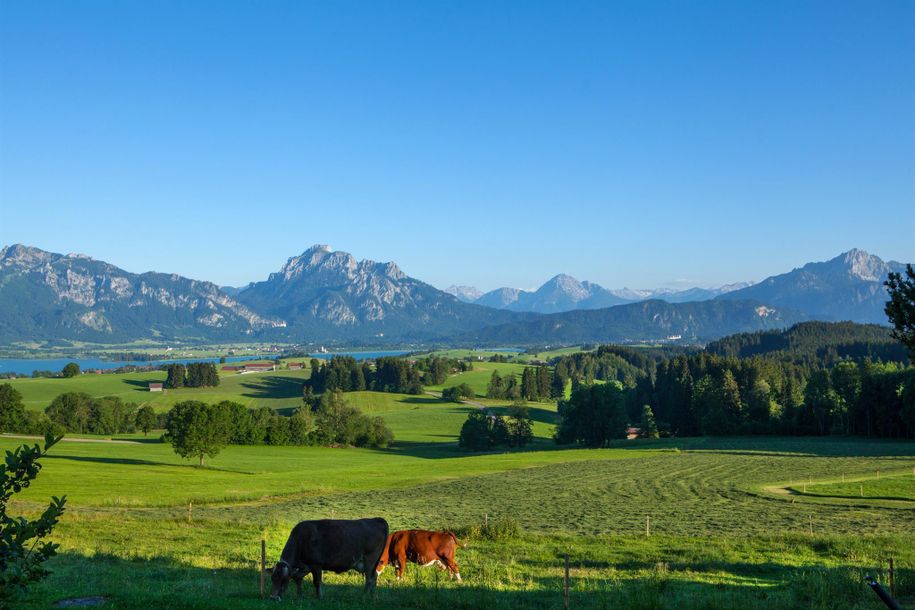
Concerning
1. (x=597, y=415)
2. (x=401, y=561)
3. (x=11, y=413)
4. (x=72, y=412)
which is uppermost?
(x=401, y=561)

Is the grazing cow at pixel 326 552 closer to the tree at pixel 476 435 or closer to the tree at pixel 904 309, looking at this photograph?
the tree at pixel 904 309

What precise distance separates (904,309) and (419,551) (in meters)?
18.6

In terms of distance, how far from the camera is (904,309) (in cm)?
2339

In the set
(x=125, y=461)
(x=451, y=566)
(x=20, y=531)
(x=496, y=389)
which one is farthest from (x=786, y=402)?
(x=20, y=531)

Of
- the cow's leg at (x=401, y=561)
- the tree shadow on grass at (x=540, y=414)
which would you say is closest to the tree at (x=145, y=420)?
the tree shadow on grass at (x=540, y=414)

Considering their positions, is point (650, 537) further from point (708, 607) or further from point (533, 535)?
point (708, 607)

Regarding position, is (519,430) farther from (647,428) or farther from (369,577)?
(369,577)

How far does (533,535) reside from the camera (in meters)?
33.9

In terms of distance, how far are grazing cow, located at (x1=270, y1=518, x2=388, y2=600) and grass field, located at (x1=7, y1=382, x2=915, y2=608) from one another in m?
0.80

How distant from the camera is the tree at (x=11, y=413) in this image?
10712cm

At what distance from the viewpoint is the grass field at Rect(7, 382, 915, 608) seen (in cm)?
1892

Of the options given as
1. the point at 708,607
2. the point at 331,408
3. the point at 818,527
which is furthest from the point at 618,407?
the point at 708,607

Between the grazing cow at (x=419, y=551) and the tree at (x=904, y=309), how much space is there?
1707cm

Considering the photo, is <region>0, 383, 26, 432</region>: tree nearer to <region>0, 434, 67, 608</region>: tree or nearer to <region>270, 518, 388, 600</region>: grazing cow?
<region>270, 518, 388, 600</region>: grazing cow
